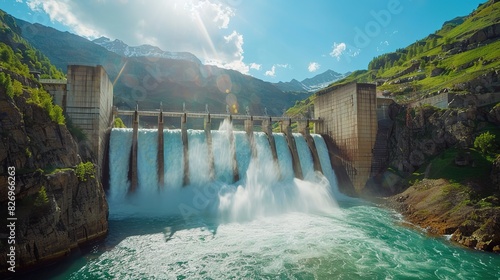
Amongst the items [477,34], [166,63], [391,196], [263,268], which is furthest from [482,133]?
[166,63]

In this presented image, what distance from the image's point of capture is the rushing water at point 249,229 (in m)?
16.5

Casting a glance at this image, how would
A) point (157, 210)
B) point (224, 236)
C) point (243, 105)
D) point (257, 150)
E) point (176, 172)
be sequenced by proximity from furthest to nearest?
1. point (243, 105)
2. point (257, 150)
3. point (176, 172)
4. point (157, 210)
5. point (224, 236)

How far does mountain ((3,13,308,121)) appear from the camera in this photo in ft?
432

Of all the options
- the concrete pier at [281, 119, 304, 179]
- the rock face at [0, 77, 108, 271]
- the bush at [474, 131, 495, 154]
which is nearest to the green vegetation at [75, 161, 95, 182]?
the rock face at [0, 77, 108, 271]

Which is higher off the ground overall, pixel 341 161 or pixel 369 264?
pixel 341 161

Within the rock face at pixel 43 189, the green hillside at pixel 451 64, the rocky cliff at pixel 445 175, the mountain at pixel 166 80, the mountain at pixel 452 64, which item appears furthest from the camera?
the mountain at pixel 166 80

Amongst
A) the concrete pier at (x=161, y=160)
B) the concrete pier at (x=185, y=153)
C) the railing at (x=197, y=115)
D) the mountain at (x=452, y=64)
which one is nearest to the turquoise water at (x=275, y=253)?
the concrete pier at (x=161, y=160)

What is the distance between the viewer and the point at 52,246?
1662 cm

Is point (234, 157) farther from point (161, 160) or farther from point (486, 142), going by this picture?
point (486, 142)

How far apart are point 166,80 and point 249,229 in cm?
12806

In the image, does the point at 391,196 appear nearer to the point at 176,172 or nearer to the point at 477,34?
the point at 176,172

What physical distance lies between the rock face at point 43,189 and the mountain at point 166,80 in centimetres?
9608

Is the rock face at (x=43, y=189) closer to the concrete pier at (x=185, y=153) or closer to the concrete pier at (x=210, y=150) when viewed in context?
the concrete pier at (x=185, y=153)

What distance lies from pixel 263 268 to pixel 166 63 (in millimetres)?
152880
